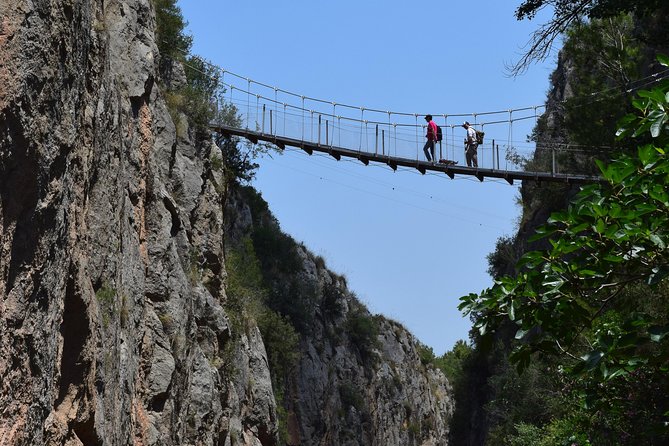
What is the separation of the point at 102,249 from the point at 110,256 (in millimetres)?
431

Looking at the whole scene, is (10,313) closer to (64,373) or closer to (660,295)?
(64,373)

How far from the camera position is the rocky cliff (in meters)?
7.07

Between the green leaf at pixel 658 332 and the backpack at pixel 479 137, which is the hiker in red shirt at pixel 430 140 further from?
the green leaf at pixel 658 332

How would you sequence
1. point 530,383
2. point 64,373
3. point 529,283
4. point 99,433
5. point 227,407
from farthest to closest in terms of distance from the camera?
1. point 530,383
2. point 227,407
3. point 99,433
4. point 64,373
5. point 529,283

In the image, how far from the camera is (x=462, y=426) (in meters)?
40.0

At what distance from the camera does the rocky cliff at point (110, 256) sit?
707cm

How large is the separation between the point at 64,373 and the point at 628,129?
18.1 feet

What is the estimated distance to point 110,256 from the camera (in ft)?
39.1

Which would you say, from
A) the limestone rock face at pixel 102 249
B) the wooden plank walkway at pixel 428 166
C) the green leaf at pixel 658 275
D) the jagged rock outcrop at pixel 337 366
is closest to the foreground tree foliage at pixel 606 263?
the green leaf at pixel 658 275

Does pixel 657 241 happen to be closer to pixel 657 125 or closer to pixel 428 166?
pixel 657 125

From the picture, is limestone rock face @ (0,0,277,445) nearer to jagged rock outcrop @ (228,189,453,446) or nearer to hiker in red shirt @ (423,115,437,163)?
hiker in red shirt @ (423,115,437,163)

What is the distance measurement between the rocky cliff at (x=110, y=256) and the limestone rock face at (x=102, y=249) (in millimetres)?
21

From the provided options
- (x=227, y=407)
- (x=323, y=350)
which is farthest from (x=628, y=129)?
(x=323, y=350)

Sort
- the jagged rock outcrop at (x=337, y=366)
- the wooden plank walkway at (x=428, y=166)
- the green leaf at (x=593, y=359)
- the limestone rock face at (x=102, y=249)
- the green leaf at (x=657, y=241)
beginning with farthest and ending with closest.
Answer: the jagged rock outcrop at (x=337, y=366)
the wooden plank walkway at (x=428, y=166)
the limestone rock face at (x=102, y=249)
the green leaf at (x=657, y=241)
the green leaf at (x=593, y=359)
